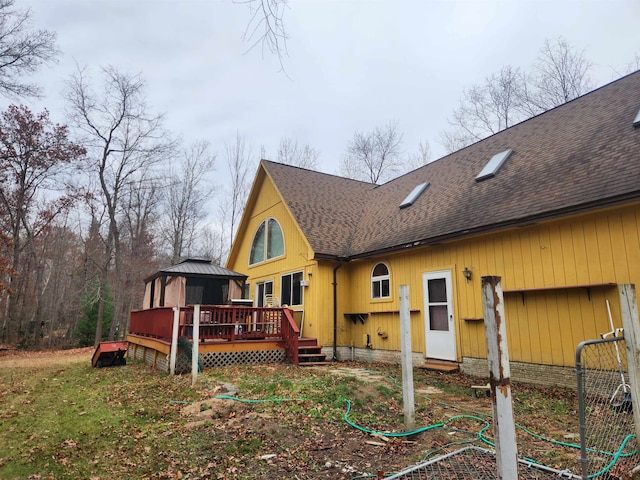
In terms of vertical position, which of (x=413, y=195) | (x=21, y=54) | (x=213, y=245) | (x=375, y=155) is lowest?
(x=413, y=195)

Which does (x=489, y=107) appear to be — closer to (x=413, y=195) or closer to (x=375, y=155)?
(x=375, y=155)

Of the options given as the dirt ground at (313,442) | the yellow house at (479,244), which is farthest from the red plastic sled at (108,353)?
the dirt ground at (313,442)

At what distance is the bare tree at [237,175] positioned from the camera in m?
25.8

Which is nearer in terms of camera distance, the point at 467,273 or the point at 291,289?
the point at 467,273

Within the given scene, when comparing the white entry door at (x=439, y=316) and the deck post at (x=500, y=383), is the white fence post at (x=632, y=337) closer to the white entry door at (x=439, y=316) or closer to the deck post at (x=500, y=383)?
the deck post at (x=500, y=383)

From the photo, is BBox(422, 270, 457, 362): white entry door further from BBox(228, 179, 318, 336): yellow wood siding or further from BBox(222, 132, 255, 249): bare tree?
BBox(222, 132, 255, 249): bare tree

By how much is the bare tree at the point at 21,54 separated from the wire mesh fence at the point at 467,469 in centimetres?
1408

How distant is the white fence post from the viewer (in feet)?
11.1

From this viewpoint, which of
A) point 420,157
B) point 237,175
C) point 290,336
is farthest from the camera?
point 237,175

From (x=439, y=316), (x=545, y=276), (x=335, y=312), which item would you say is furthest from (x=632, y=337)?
(x=335, y=312)

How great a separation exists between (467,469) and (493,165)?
8.01 metres

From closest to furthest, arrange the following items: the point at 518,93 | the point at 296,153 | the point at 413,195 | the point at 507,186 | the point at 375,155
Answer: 1. the point at 507,186
2. the point at 413,195
3. the point at 518,93
4. the point at 296,153
5. the point at 375,155

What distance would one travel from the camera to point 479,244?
8.01 meters

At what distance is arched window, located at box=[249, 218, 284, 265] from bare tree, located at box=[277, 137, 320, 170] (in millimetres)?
12406
